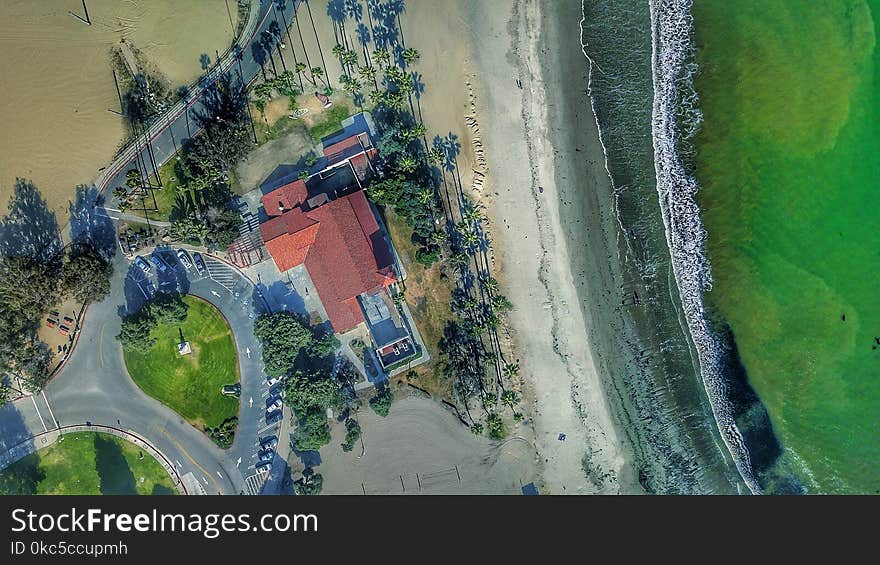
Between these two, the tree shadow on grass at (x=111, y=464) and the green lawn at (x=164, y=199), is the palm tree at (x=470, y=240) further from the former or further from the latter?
the tree shadow on grass at (x=111, y=464)

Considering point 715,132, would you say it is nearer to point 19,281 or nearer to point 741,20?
point 741,20

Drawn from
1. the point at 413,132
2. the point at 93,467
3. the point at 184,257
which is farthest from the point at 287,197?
the point at 93,467

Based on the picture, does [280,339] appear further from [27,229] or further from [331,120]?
[27,229]

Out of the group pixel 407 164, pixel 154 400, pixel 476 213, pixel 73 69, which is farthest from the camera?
pixel 154 400

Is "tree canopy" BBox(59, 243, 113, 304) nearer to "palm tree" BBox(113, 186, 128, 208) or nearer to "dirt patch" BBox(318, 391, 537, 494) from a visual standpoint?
"palm tree" BBox(113, 186, 128, 208)
